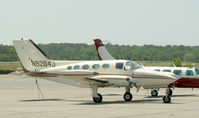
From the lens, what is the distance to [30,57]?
31.5 meters

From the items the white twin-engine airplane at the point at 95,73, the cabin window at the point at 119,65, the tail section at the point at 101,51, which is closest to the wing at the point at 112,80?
the white twin-engine airplane at the point at 95,73

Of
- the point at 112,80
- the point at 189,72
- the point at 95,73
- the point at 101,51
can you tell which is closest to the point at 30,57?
the point at 95,73

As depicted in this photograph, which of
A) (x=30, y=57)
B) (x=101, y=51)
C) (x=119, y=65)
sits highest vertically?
(x=101, y=51)

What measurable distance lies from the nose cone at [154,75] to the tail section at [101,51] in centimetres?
1690

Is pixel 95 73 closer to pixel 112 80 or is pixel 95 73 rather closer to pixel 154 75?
Result: pixel 112 80

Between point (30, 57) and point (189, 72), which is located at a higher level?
point (30, 57)

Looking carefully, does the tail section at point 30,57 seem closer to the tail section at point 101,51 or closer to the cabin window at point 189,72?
the cabin window at point 189,72

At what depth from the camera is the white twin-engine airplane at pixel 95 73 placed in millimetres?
29203

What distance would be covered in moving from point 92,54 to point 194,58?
39.9 metres

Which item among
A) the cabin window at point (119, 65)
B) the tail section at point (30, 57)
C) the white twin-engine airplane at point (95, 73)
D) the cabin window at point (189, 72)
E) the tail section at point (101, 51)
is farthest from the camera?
the tail section at point (101, 51)

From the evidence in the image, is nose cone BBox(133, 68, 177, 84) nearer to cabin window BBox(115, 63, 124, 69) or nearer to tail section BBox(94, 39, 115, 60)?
cabin window BBox(115, 63, 124, 69)

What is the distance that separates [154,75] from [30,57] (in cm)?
789

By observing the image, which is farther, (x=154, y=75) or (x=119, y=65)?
(x=119, y=65)

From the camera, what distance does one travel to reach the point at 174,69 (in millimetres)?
36406
